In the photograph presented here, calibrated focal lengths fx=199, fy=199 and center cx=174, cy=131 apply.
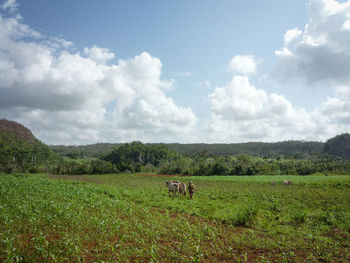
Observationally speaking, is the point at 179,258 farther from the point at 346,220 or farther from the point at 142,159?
the point at 142,159

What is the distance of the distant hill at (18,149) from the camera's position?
274 feet

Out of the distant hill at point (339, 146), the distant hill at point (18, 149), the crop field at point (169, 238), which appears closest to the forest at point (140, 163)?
the distant hill at point (18, 149)

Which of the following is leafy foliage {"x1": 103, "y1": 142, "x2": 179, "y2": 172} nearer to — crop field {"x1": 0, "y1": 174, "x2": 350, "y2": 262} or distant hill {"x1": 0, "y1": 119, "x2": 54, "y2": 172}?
distant hill {"x1": 0, "y1": 119, "x2": 54, "y2": 172}

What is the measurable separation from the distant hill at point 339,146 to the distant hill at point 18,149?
737 feet

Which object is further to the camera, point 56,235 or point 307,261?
point 56,235

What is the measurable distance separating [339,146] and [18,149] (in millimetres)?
241930

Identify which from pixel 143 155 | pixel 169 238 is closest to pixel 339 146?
pixel 143 155

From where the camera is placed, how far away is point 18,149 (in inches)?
4126

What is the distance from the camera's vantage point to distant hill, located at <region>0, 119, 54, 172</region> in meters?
83.6

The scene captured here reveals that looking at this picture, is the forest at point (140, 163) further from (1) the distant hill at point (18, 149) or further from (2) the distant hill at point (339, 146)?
(2) the distant hill at point (339, 146)

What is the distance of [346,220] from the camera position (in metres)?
10.7

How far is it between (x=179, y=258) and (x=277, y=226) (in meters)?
6.56

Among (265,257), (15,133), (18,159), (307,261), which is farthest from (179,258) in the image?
(15,133)

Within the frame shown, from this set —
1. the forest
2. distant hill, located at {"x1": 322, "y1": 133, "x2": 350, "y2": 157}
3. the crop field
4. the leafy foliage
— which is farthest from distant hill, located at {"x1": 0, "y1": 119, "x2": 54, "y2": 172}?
distant hill, located at {"x1": 322, "y1": 133, "x2": 350, "y2": 157}
